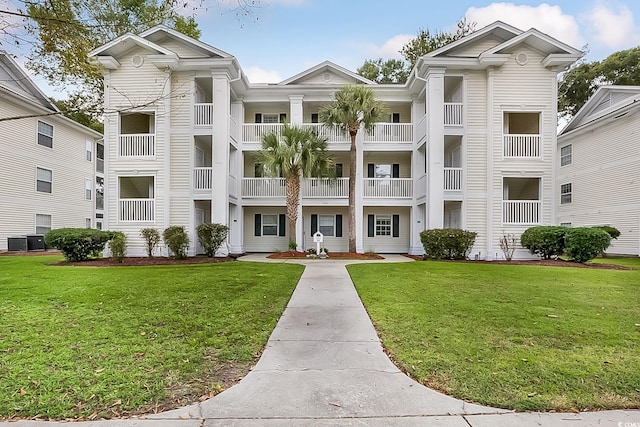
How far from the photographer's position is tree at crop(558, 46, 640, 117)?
83.1 ft

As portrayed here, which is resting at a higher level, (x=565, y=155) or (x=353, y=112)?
(x=353, y=112)

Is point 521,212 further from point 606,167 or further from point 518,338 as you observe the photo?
point 518,338

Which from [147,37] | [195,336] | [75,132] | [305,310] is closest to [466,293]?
[305,310]

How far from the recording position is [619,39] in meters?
25.8

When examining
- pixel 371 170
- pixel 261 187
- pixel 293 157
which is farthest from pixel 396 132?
pixel 261 187

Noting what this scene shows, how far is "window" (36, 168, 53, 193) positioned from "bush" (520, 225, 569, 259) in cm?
2516

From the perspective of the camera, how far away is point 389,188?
1816 centimetres

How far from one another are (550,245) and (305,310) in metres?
11.9

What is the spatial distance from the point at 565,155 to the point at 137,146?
2416cm

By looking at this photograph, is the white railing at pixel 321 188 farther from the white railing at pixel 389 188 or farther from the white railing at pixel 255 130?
the white railing at pixel 255 130

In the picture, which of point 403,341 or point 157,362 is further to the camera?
point 403,341

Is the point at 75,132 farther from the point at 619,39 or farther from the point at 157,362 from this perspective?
the point at 619,39

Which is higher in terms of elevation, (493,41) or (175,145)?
(493,41)

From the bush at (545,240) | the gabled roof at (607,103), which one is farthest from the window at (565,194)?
the bush at (545,240)
